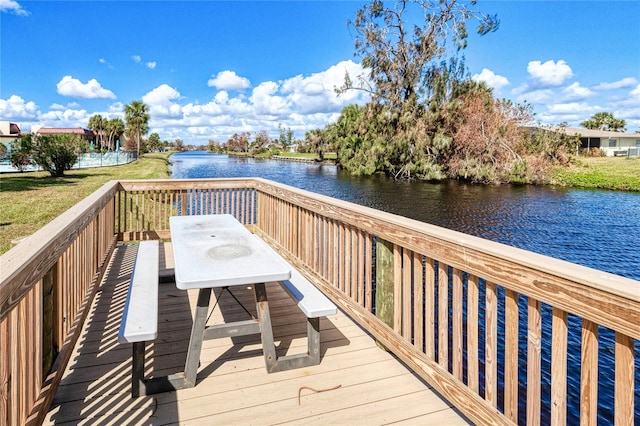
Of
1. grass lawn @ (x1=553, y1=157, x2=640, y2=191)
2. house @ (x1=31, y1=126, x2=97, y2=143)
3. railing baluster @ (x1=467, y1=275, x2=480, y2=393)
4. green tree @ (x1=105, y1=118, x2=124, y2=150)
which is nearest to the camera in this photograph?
railing baluster @ (x1=467, y1=275, x2=480, y2=393)

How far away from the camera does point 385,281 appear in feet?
8.01

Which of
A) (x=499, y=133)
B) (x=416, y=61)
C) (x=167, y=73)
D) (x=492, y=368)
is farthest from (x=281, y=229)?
(x=167, y=73)

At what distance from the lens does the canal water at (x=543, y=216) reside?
7.83m

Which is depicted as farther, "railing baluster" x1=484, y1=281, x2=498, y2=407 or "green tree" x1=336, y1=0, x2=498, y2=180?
"green tree" x1=336, y1=0, x2=498, y2=180

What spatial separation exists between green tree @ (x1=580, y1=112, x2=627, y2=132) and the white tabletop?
194ft

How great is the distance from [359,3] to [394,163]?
29.5 feet

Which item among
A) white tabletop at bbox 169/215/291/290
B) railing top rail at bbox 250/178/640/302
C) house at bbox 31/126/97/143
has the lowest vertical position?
white tabletop at bbox 169/215/291/290

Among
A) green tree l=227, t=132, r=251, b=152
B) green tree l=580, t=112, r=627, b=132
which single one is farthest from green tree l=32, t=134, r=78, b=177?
green tree l=227, t=132, r=251, b=152

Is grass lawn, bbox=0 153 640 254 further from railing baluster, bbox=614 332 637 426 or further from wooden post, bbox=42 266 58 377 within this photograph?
railing baluster, bbox=614 332 637 426

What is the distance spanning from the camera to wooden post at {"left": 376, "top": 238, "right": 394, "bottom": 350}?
2.39m

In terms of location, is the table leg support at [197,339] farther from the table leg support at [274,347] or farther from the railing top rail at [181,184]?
the railing top rail at [181,184]

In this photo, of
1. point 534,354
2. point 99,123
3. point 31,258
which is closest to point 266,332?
point 31,258

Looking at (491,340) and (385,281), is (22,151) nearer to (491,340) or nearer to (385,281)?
(385,281)

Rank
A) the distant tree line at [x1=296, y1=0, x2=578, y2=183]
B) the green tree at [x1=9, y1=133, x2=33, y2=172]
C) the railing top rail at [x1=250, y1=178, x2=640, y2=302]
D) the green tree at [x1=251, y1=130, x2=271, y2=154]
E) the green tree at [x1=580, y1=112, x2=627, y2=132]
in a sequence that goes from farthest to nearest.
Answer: the green tree at [x1=251, y1=130, x2=271, y2=154], the green tree at [x1=580, y1=112, x2=627, y2=132], the distant tree line at [x1=296, y1=0, x2=578, y2=183], the green tree at [x1=9, y1=133, x2=33, y2=172], the railing top rail at [x1=250, y1=178, x2=640, y2=302]
